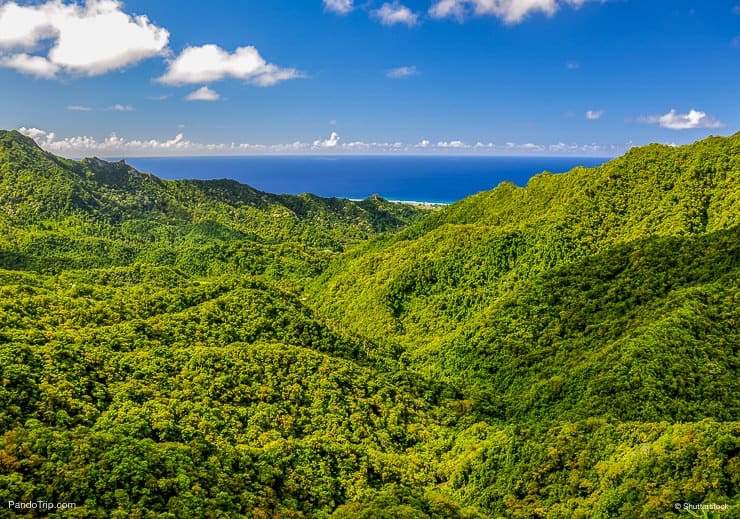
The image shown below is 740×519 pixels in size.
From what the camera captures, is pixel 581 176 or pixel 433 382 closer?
pixel 433 382

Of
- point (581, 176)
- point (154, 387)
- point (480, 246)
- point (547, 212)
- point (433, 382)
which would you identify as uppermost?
point (581, 176)

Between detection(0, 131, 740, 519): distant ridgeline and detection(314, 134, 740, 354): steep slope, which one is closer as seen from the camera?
detection(0, 131, 740, 519): distant ridgeline

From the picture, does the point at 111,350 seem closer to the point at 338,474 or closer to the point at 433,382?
the point at 338,474

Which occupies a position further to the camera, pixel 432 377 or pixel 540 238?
pixel 540 238

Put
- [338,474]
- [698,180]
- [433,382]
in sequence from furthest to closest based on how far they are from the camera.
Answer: [698,180]
[433,382]
[338,474]

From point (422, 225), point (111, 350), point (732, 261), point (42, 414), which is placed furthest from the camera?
point (422, 225)

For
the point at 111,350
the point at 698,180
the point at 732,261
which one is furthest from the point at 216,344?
the point at 698,180

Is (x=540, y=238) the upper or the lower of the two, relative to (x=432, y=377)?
upper

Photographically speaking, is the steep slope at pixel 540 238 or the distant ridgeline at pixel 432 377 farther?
the steep slope at pixel 540 238
